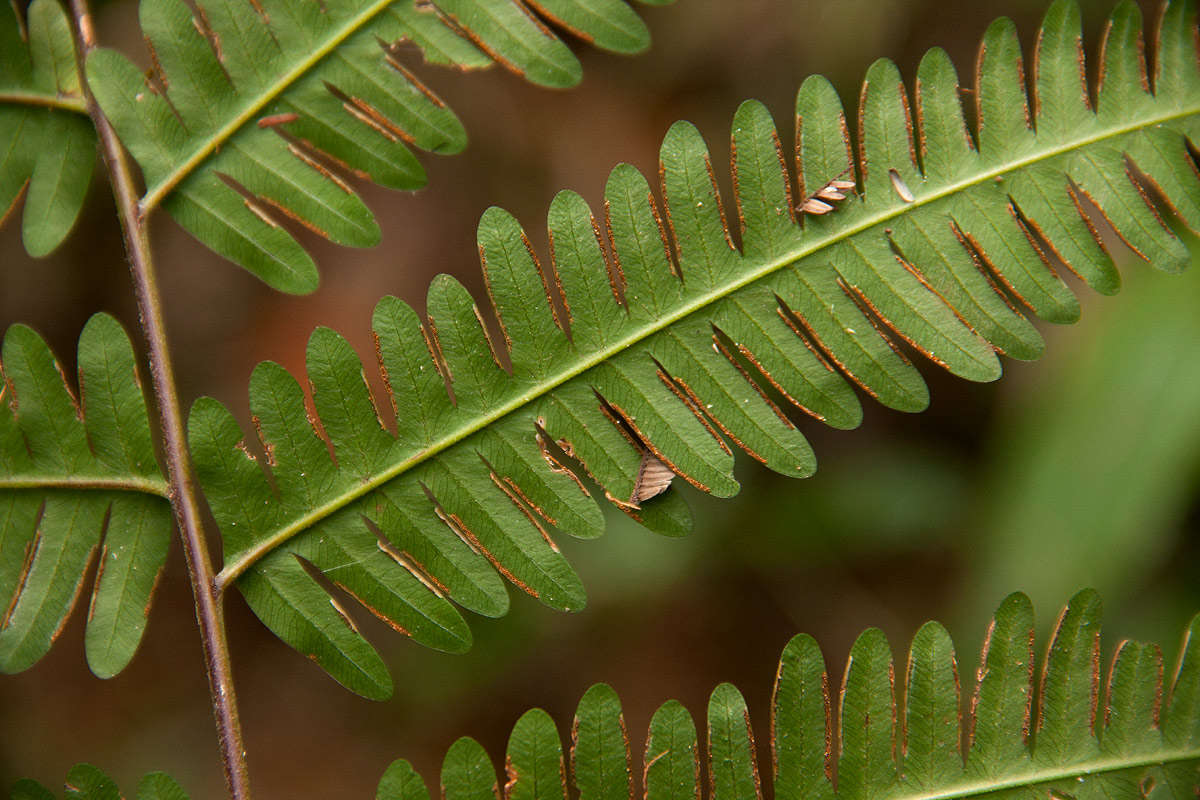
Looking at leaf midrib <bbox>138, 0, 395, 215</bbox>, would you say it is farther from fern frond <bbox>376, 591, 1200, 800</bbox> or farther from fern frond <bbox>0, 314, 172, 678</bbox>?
fern frond <bbox>376, 591, 1200, 800</bbox>

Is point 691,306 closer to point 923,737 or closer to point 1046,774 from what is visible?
point 923,737

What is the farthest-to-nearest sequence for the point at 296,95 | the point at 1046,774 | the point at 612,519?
the point at 612,519 < the point at 296,95 < the point at 1046,774

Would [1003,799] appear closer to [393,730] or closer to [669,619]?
[669,619]

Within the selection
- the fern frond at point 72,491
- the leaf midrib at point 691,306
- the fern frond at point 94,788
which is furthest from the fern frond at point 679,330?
the fern frond at point 94,788

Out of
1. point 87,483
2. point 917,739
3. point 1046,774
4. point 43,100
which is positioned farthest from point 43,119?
point 1046,774

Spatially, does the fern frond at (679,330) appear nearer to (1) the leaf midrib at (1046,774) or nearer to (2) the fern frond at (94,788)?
(2) the fern frond at (94,788)

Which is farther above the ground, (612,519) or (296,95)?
(296,95)

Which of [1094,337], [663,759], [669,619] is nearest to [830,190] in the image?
[663,759]
